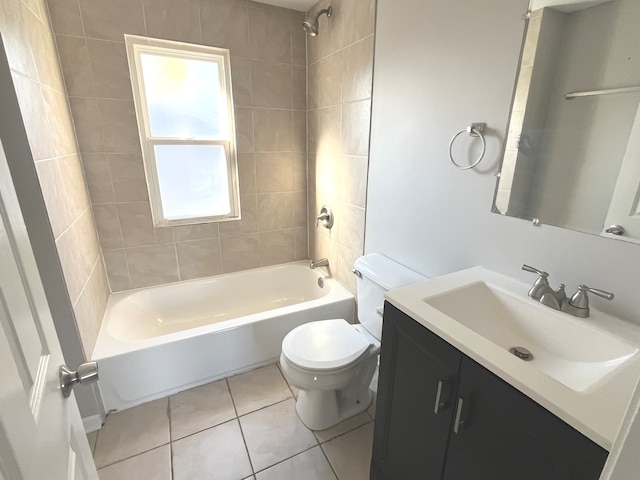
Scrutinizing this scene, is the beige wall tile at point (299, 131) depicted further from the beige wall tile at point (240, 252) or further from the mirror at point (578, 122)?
the mirror at point (578, 122)

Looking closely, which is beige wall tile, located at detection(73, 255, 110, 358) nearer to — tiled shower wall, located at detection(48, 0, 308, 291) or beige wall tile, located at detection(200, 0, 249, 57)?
tiled shower wall, located at detection(48, 0, 308, 291)

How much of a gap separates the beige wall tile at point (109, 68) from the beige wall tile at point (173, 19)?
0.76 feet

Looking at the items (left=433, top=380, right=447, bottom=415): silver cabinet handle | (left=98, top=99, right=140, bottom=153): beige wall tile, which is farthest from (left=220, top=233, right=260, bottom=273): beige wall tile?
(left=433, top=380, right=447, bottom=415): silver cabinet handle

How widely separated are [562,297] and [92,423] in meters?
2.15

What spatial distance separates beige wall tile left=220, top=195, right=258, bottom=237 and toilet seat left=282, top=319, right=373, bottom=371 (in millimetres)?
1143

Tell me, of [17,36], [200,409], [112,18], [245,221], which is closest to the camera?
[17,36]

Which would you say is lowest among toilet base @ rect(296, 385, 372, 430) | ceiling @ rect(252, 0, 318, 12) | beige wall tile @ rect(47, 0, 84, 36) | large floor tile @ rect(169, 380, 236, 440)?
large floor tile @ rect(169, 380, 236, 440)

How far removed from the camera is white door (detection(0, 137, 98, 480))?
1.35 ft

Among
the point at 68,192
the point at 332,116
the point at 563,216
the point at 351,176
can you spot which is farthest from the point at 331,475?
the point at 332,116

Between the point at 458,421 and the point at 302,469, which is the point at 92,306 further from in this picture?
the point at 458,421

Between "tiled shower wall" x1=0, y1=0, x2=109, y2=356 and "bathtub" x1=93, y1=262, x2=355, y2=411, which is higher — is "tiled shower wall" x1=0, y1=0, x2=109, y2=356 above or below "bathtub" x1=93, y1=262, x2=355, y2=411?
above

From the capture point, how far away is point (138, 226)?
2.17 meters

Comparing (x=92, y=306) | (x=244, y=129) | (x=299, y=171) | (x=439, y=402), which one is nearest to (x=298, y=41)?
(x=244, y=129)

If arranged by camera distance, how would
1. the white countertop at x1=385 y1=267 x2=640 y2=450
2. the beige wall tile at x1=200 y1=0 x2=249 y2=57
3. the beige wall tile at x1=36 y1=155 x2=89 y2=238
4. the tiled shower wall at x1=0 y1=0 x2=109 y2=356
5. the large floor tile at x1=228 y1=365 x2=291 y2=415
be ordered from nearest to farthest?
1. the white countertop at x1=385 y1=267 x2=640 y2=450
2. the tiled shower wall at x1=0 y1=0 x2=109 y2=356
3. the beige wall tile at x1=36 y1=155 x2=89 y2=238
4. the large floor tile at x1=228 y1=365 x2=291 y2=415
5. the beige wall tile at x1=200 y1=0 x2=249 y2=57
